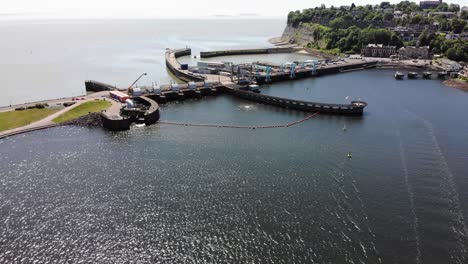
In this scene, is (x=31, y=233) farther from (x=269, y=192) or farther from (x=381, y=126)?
(x=381, y=126)

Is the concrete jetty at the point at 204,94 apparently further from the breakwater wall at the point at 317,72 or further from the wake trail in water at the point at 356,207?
the wake trail in water at the point at 356,207

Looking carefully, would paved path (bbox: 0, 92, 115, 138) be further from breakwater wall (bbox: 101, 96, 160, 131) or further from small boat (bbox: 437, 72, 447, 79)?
small boat (bbox: 437, 72, 447, 79)

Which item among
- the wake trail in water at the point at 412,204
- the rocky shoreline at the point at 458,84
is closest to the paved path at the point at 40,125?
the wake trail in water at the point at 412,204

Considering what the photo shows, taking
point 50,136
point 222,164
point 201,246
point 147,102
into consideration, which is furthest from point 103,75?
point 201,246

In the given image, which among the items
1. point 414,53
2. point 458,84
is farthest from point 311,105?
point 414,53

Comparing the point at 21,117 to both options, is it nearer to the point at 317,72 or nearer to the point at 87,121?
the point at 87,121
